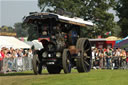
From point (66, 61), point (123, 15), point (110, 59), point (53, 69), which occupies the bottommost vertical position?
point (53, 69)

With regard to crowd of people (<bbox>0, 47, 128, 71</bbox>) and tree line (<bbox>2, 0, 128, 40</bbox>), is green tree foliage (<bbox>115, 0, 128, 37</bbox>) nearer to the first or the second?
tree line (<bbox>2, 0, 128, 40</bbox>)

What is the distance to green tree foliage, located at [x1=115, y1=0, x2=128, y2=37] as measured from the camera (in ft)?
204

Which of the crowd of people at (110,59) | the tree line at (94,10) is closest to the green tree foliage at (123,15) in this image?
the tree line at (94,10)

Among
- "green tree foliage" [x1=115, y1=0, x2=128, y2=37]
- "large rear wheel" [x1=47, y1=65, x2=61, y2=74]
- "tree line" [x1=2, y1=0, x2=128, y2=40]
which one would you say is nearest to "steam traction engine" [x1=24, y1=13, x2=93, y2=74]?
"large rear wheel" [x1=47, y1=65, x2=61, y2=74]

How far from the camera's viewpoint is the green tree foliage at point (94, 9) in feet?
235

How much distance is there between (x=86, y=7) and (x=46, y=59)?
179 feet

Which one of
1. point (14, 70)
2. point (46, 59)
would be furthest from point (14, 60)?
point (46, 59)

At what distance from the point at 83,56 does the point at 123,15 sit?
4529cm

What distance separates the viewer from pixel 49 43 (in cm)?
2036

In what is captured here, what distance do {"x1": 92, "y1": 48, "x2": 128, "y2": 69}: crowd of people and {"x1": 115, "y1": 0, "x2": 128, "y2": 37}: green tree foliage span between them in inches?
1168

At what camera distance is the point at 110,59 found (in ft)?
106

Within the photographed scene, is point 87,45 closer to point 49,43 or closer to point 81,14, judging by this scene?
point 49,43

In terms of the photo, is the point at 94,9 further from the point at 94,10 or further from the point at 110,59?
the point at 110,59

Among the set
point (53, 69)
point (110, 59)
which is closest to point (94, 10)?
point (110, 59)
